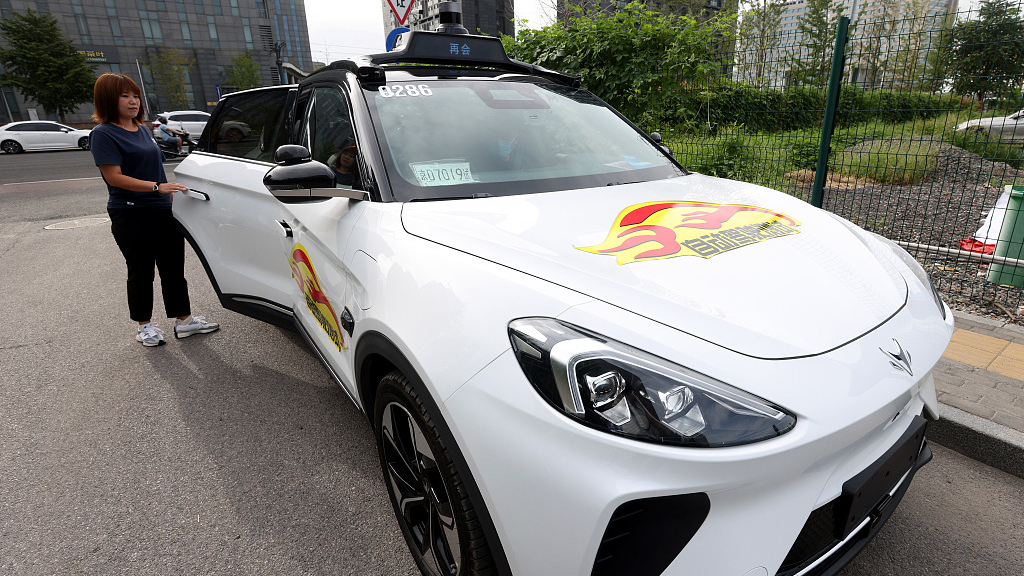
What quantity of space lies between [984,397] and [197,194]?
4450mm

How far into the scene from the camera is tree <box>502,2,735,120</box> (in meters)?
5.88

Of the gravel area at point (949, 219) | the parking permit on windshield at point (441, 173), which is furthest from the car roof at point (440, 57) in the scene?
the gravel area at point (949, 219)

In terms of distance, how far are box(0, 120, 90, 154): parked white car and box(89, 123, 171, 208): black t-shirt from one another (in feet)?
93.9

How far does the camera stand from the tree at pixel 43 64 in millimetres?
39281

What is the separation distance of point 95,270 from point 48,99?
158 ft

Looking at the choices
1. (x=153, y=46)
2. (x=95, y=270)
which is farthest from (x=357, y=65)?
(x=153, y=46)

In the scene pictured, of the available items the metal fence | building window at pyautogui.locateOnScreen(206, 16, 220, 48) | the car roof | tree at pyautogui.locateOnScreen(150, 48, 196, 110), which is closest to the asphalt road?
the car roof

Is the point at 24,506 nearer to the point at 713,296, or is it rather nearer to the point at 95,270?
the point at 713,296

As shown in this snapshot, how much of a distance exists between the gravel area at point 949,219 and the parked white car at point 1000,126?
0.66 feet

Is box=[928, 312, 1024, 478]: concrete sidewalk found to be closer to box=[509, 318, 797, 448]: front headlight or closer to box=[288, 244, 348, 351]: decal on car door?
box=[509, 318, 797, 448]: front headlight

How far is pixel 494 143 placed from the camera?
2318 mm

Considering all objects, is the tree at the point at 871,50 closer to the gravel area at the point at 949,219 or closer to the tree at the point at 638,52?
the gravel area at the point at 949,219

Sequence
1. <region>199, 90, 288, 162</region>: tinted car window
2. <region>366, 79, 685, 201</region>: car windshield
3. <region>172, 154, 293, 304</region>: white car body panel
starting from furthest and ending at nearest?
<region>199, 90, 288, 162</region>: tinted car window, <region>172, 154, 293, 304</region>: white car body panel, <region>366, 79, 685, 201</region>: car windshield

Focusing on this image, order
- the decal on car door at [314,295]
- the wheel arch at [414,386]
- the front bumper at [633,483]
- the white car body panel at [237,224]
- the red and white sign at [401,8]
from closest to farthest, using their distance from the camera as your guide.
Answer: the front bumper at [633,483] < the wheel arch at [414,386] < the decal on car door at [314,295] < the white car body panel at [237,224] < the red and white sign at [401,8]
